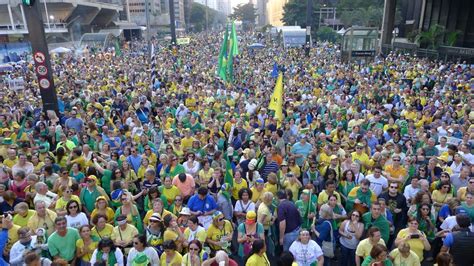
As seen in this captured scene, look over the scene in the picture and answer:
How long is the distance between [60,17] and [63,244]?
54.3 m

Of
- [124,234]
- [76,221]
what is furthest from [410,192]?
[76,221]

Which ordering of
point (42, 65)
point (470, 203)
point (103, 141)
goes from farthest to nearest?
point (42, 65) → point (103, 141) → point (470, 203)

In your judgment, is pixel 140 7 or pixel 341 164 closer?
pixel 341 164

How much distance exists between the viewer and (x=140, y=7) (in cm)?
13888

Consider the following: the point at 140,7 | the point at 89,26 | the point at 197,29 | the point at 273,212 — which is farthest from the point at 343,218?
the point at 140,7

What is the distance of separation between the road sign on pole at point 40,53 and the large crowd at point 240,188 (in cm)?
59

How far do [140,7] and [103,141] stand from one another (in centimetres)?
14028

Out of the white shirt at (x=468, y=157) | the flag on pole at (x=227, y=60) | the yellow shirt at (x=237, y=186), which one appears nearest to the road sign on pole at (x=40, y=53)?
the flag on pole at (x=227, y=60)

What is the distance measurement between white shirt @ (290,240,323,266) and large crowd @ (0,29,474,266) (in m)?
0.01

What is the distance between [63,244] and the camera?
5.11 m

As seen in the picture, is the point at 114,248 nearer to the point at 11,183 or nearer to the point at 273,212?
the point at 273,212

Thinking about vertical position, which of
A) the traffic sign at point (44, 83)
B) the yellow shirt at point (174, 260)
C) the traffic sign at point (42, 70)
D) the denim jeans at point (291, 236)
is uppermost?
the traffic sign at point (42, 70)

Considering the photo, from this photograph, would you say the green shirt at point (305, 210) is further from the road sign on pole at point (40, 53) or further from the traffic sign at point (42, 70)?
the traffic sign at point (42, 70)

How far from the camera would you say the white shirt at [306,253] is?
4957mm
